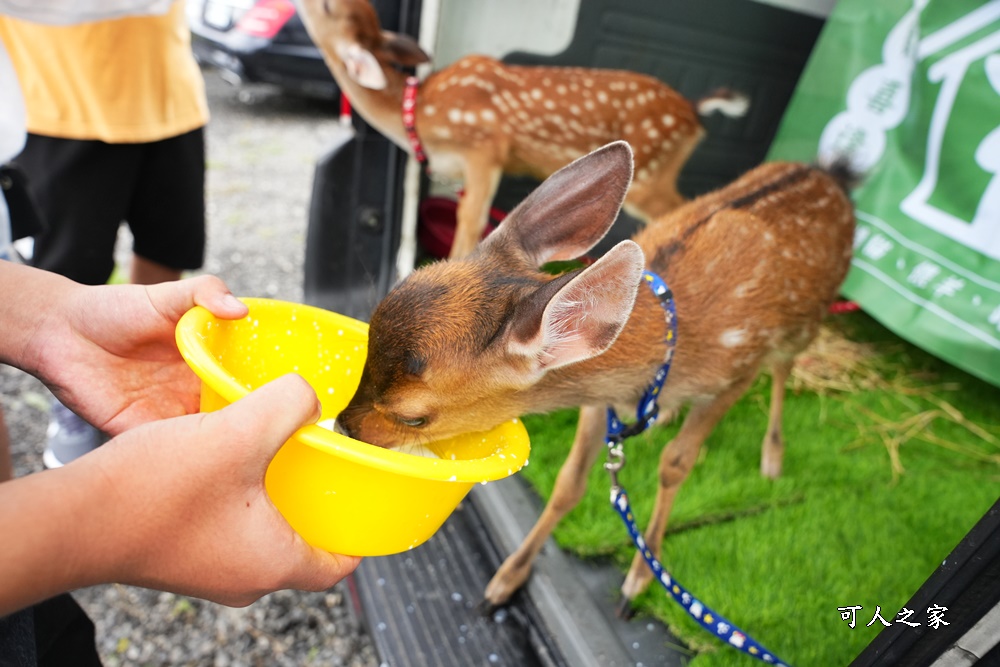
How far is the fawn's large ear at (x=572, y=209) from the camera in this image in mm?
1549

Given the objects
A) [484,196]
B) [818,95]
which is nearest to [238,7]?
[484,196]

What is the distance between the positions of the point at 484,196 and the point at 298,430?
2293 mm

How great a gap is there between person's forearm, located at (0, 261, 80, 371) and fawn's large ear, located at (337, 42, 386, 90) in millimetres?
2103

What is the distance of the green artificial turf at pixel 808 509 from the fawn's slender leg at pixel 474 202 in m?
0.88

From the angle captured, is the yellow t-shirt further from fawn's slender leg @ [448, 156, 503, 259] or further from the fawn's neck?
fawn's slender leg @ [448, 156, 503, 259]

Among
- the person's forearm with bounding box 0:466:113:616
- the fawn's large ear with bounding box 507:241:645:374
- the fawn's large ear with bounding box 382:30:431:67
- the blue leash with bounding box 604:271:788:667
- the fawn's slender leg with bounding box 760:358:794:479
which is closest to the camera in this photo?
the person's forearm with bounding box 0:466:113:616

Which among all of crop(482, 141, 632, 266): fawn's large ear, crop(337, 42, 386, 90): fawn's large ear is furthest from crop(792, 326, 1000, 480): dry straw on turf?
crop(337, 42, 386, 90): fawn's large ear

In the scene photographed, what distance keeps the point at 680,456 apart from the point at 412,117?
1958mm

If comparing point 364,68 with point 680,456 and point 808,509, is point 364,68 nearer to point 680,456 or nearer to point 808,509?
point 680,456

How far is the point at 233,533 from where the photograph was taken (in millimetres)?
980

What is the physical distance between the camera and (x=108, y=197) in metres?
2.35

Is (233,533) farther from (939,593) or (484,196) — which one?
(484,196)

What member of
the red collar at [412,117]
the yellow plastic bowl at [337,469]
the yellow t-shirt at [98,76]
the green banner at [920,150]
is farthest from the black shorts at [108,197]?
the green banner at [920,150]

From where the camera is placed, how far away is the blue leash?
1538mm
